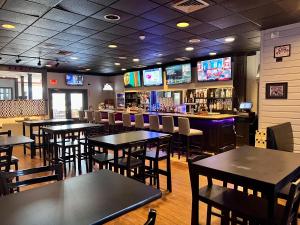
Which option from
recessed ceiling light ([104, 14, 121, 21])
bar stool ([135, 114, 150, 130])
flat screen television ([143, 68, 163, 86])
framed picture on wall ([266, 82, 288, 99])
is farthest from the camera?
flat screen television ([143, 68, 163, 86])

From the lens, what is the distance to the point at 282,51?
14.2 ft

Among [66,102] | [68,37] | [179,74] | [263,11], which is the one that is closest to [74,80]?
[66,102]

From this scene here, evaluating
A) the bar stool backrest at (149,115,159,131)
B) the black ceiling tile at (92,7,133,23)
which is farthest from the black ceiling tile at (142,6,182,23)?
the bar stool backrest at (149,115,159,131)

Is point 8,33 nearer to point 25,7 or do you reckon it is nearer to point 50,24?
point 50,24

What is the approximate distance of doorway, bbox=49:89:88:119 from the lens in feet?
35.0

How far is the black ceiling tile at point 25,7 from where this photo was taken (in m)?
3.23

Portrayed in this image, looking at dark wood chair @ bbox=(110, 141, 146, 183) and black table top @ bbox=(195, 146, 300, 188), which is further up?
black table top @ bbox=(195, 146, 300, 188)

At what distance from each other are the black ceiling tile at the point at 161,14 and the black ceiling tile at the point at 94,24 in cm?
80

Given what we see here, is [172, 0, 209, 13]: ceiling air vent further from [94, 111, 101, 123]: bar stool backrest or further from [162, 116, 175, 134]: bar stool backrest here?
[94, 111, 101, 123]: bar stool backrest

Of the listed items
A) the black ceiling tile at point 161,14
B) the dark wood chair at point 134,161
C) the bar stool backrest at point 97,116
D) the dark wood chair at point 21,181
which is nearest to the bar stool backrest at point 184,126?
the dark wood chair at point 134,161

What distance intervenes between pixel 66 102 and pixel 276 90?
928cm

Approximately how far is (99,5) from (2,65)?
7.66 metres

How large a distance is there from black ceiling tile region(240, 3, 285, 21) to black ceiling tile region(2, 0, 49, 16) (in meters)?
3.13

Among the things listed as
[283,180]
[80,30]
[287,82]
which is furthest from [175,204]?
[80,30]
